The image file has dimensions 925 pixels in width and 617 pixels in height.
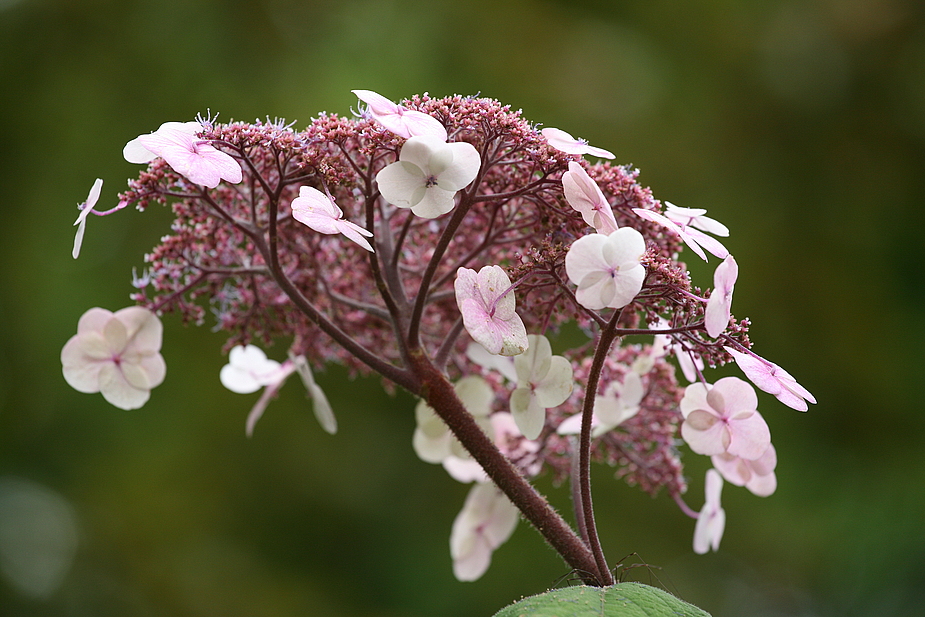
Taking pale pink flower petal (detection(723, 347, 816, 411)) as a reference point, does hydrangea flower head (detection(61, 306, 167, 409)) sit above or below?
above

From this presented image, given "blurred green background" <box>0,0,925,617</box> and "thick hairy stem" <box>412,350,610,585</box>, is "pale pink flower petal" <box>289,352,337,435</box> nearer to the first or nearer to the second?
"thick hairy stem" <box>412,350,610,585</box>

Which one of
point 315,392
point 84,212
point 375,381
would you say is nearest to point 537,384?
point 315,392

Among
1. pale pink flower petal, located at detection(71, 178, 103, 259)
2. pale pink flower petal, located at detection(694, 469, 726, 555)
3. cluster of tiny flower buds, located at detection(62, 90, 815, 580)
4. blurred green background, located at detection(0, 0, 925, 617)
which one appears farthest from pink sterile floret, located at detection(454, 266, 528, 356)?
blurred green background, located at detection(0, 0, 925, 617)

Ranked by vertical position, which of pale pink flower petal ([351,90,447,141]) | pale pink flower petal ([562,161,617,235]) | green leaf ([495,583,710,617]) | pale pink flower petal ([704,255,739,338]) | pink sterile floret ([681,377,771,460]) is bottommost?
green leaf ([495,583,710,617])

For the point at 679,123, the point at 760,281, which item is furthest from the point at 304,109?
the point at 760,281

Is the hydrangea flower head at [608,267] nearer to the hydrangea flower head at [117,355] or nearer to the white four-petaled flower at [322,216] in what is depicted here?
the white four-petaled flower at [322,216]

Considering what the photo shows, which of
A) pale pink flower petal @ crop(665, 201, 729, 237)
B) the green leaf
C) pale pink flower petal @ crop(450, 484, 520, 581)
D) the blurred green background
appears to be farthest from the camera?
the blurred green background

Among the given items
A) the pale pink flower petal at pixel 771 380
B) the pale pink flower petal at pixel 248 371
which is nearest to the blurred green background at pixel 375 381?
the pale pink flower petal at pixel 248 371

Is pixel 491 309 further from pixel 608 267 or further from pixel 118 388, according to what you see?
pixel 118 388
